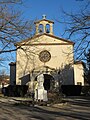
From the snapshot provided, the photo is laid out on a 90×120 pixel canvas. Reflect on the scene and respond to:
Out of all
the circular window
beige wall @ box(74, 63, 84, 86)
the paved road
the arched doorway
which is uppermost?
the circular window

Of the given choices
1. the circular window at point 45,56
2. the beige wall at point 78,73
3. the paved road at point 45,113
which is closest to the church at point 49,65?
the circular window at point 45,56

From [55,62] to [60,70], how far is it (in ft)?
5.71

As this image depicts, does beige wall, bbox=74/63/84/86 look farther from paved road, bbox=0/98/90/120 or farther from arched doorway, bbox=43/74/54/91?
paved road, bbox=0/98/90/120

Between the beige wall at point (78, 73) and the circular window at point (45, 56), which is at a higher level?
the circular window at point (45, 56)

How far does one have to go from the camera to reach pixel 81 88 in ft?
142

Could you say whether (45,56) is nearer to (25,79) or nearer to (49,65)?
(49,65)

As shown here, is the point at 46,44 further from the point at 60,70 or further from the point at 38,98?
the point at 38,98

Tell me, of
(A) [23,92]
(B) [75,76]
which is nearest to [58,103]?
(A) [23,92]

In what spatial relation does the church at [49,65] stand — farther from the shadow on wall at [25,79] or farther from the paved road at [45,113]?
the paved road at [45,113]

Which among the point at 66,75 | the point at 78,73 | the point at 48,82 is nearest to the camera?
the point at 66,75

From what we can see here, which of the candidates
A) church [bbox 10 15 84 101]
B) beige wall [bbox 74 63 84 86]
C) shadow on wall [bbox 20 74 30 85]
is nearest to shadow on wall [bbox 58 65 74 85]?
church [bbox 10 15 84 101]

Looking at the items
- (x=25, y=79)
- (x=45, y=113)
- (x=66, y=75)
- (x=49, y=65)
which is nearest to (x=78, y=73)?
(x=66, y=75)

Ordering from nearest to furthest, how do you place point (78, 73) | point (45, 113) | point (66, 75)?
point (45, 113), point (66, 75), point (78, 73)

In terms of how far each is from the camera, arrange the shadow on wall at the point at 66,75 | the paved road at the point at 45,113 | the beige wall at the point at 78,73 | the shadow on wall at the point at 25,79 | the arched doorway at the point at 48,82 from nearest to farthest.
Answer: the paved road at the point at 45,113, the arched doorway at the point at 48,82, the shadow on wall at the point at 66,75, the shadow on wall at the point at 25,79, the beige wall at the point at 78,73
